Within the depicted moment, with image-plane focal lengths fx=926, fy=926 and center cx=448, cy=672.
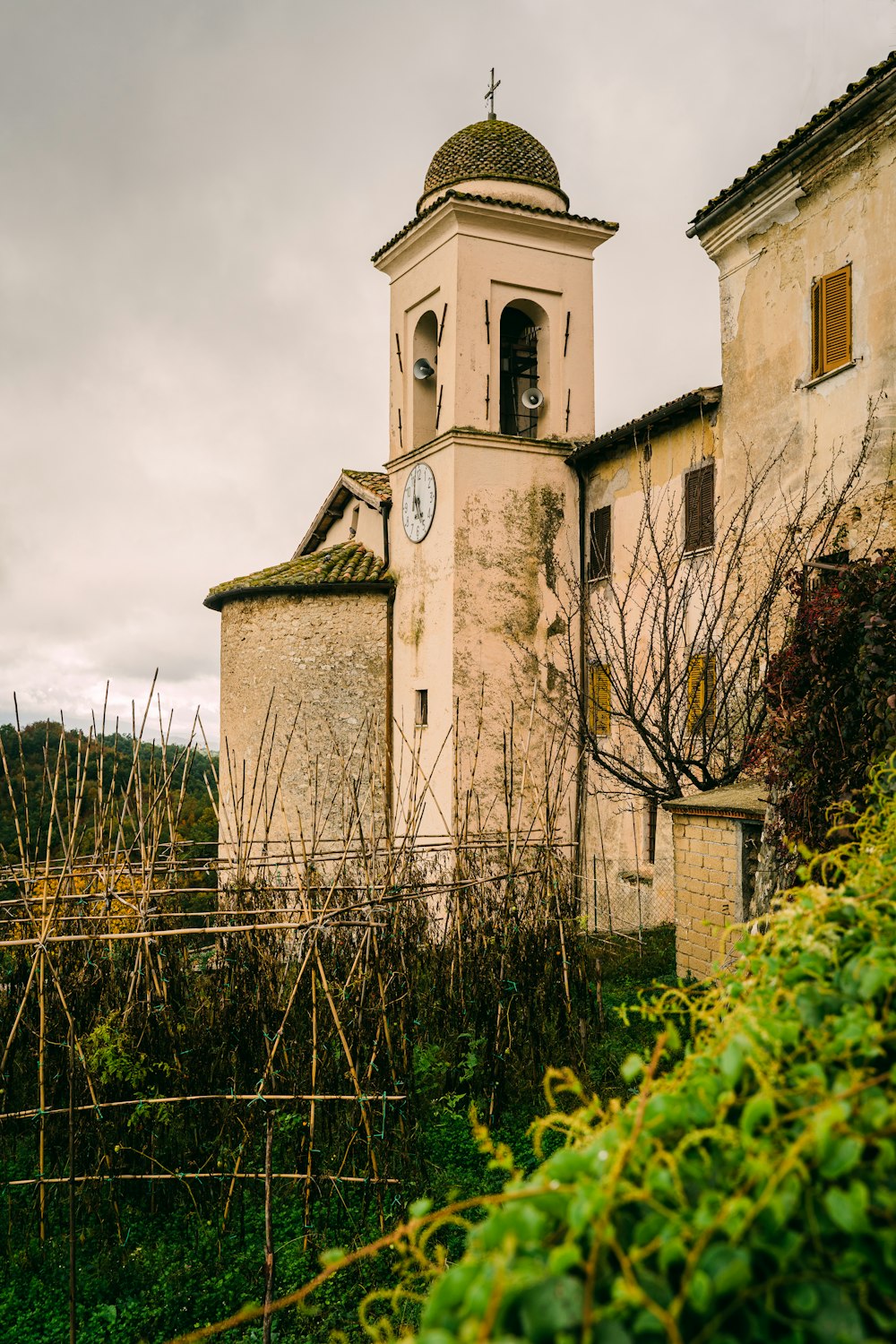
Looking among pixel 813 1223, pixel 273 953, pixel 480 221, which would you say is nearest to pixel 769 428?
pixel 480 221

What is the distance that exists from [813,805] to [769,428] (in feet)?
17.8

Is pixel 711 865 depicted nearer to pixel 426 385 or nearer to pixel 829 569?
pixel 829 569

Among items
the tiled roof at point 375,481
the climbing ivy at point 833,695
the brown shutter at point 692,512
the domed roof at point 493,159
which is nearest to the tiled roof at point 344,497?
the tiled roof at point 375,481

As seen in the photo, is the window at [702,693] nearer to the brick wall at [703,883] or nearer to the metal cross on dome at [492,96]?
the brick wall at [703,883]

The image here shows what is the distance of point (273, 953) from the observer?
257 inches

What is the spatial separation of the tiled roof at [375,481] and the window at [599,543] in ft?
11.5

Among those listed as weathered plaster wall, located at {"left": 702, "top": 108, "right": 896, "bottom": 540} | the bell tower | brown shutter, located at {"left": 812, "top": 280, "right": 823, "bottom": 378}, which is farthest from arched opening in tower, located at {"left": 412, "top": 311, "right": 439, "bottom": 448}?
brown shutter, located at {"left": 812, "top": 280, "right": 823, "bottom": 378}

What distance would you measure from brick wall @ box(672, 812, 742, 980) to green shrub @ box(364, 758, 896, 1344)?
685 centimetres

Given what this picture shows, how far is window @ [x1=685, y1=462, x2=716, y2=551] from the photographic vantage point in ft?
36.6

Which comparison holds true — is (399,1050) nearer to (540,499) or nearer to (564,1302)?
(564,1302)

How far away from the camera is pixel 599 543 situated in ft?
45.1

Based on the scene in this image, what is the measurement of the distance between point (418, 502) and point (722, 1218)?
44.5 ft

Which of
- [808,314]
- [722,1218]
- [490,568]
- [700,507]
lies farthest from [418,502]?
[722,1218]

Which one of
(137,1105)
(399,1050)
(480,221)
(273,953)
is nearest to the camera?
(137,1105)
